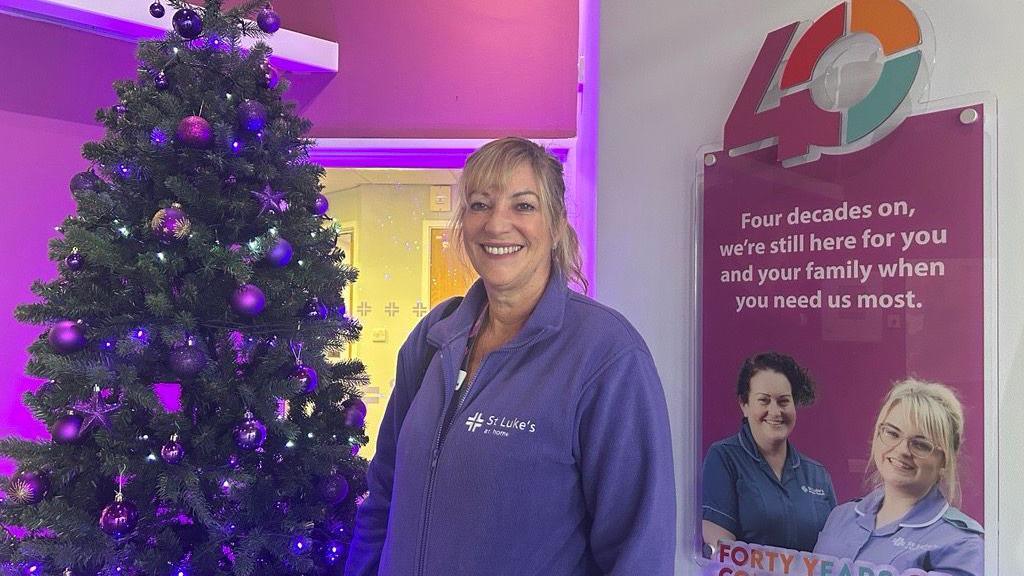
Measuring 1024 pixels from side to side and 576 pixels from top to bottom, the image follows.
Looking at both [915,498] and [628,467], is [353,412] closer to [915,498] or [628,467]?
[628,467]

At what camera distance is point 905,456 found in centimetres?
135

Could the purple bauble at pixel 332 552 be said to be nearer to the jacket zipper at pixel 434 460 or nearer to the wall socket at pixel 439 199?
the jacket zipper at pixel 434 460

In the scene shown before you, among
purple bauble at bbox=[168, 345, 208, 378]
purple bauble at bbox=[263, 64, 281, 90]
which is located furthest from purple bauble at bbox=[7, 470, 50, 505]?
purple bauble at bbox=[263, 64, 281, 90]

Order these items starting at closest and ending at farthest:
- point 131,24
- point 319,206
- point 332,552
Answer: point 332,552 < point 319,206 < point 131,24

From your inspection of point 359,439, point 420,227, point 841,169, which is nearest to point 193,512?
point 359,439

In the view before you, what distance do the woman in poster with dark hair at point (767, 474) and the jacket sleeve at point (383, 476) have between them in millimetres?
767

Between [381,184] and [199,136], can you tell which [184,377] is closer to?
[199,136]

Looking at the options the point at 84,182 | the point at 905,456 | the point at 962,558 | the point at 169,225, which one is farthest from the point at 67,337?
the point at 962,558

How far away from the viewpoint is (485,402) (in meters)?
1.27

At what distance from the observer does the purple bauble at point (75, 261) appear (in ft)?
5.86

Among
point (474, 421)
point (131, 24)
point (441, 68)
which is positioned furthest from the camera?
point (441, 68)

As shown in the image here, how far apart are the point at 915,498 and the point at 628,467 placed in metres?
0.63

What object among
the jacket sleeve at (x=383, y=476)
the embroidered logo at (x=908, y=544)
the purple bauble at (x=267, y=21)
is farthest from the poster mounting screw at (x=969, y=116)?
the purple bauble at (x=267, y=21)

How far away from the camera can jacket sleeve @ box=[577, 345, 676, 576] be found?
113cm
